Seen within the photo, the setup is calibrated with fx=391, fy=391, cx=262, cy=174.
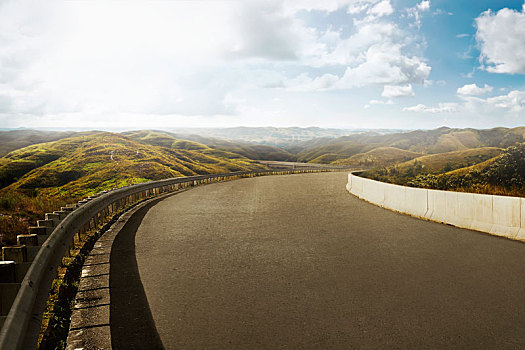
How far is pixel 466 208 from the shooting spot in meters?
10.2

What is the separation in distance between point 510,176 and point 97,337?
52.3ft

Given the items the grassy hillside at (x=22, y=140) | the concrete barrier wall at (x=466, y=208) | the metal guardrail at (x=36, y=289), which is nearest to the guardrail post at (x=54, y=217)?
the metal guardrail at (x=36, y=289)

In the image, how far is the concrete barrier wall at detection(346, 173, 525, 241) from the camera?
8.89 meters

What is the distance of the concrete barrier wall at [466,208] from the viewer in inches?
350

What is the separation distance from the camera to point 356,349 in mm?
3752

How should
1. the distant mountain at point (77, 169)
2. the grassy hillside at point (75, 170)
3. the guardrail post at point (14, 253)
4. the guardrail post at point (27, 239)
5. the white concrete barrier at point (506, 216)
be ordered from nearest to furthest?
the guardrail post at point (14, 253)
the guardrail post at point (27, 239)
the white concrete barrier at point (506, 216)
the grassy hillside at point (75, 170)
the distant mountain at point (77, 169)

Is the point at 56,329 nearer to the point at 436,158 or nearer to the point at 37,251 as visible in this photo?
the point at 37,251

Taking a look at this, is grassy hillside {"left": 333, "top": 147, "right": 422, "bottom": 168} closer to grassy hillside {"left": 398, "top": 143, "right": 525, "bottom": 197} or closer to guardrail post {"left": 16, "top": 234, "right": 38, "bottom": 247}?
grassy hillside {"left": 398, "top": 143, "right": 525, "bottom": 197}

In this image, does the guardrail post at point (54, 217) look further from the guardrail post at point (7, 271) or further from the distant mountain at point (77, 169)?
the distant mountain at point (77, 169)

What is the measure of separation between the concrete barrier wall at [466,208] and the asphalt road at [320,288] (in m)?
0.41

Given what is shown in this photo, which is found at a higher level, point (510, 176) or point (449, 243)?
point (510, 176)

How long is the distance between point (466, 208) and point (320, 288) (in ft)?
21.4

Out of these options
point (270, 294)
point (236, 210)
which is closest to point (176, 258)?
point (270, 294)

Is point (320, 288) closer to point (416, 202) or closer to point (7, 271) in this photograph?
point (7, 271)
